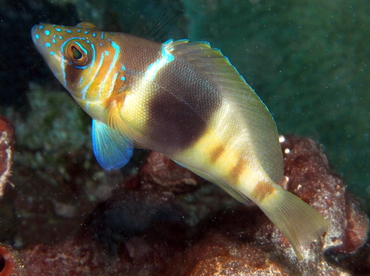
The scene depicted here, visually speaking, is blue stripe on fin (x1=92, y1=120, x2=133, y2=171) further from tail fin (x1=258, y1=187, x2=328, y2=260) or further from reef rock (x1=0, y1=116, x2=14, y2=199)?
reef rock (x1=0, y1=116, x2=14, y2=199)

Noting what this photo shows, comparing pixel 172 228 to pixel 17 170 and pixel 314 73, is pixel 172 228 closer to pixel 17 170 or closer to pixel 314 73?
pixel 17 170

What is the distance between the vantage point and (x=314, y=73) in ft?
13.5

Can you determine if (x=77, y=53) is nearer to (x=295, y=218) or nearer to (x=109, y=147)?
(x=109, y=147)

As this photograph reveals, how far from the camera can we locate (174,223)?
4219 millimetres

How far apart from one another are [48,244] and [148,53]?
3333mm

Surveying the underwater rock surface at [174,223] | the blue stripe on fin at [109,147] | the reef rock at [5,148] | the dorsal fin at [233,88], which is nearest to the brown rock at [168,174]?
the underwater rock surface at [174,223]

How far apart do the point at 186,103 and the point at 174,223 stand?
2.63m

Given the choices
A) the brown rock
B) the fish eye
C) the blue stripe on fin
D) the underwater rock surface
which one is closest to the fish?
the fish eye

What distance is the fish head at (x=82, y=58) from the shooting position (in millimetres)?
2127

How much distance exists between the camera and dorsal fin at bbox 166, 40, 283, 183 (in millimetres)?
2104

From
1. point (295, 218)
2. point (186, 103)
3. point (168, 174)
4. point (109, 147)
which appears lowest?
point (168, 174)

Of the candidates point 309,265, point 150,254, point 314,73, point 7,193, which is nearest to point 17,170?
point 7,193

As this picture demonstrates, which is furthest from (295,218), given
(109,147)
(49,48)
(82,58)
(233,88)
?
(49,48)

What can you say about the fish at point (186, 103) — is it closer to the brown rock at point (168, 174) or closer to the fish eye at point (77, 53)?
the fish eye at point (77, 53)
